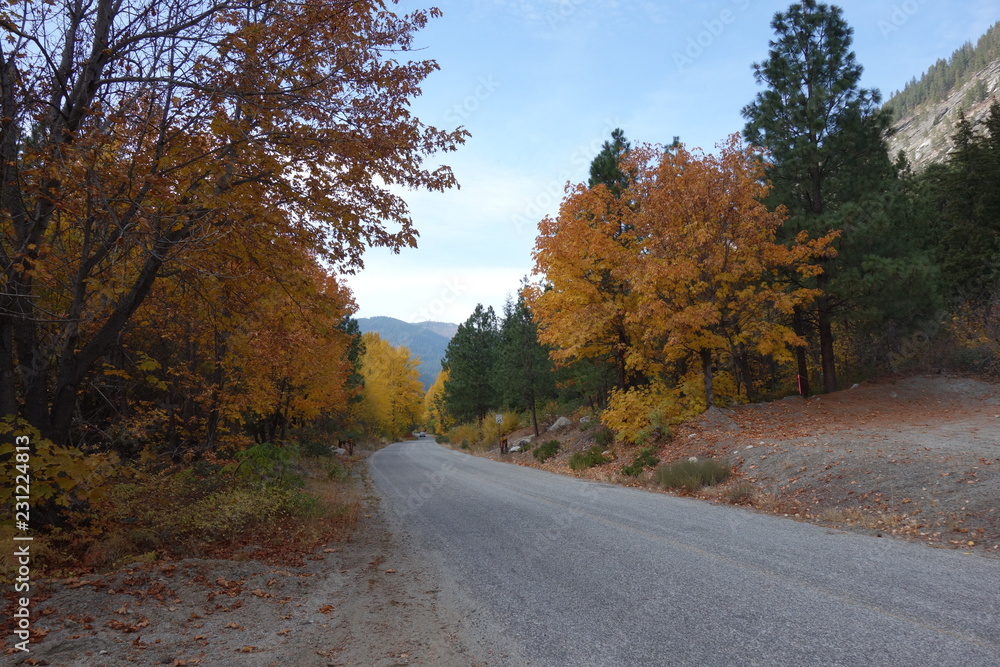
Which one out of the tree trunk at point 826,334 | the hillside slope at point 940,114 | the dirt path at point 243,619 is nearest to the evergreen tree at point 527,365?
the tree trunk at point 826,334

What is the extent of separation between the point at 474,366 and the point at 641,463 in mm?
30239

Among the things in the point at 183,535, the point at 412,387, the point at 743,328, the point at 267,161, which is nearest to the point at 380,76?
the point at 267,161

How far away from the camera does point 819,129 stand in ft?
57.9

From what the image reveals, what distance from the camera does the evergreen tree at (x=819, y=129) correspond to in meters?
17.3

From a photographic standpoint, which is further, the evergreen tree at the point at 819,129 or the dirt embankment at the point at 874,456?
the evergreen tree at the point at 819,129

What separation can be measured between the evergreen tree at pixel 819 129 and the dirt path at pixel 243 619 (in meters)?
16.7

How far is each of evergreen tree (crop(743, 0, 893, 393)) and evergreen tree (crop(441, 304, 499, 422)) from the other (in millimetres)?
27433

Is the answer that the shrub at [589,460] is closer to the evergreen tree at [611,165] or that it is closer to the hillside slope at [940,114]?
the evergreen tree at [611,165]

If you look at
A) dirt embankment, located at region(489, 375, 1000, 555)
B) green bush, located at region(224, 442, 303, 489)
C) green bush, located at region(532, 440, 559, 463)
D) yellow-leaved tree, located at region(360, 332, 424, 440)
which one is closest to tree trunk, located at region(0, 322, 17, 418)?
green bush, located at region(224, 442, 303, 489)

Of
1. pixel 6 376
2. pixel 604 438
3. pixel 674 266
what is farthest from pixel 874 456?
→ pixel 6 376

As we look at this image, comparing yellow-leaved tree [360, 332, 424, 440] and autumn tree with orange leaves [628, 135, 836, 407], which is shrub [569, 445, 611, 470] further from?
yellow-leaved tree [360, 332, 424, 440]

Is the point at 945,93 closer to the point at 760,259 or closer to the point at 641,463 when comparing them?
the point at 760,259

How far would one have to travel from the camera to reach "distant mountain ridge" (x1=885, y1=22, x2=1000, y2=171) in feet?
446

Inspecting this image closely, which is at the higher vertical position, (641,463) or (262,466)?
(262,466)
